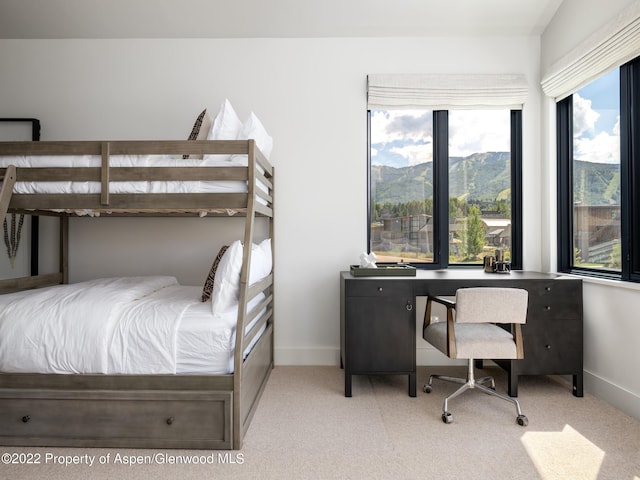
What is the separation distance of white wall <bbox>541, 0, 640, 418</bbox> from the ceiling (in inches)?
10.4

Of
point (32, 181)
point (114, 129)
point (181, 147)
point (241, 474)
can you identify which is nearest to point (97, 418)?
point (241, 474)

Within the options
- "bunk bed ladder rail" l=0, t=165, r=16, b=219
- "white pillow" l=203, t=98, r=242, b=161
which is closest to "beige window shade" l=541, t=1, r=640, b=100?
"white pillow" l=203, t=98, r=242, b=161

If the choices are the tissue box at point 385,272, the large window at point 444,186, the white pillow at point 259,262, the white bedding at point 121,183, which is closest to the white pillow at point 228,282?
the white pillow at point 259,262

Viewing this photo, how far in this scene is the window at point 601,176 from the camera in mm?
2586

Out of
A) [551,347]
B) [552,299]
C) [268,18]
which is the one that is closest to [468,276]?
[552,299]

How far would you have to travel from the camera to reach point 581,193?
310cm

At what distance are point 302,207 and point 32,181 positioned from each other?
189 centimetres

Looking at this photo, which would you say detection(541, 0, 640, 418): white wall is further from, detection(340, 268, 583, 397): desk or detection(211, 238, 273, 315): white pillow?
detection(211, 238, 273, 315): white pillow

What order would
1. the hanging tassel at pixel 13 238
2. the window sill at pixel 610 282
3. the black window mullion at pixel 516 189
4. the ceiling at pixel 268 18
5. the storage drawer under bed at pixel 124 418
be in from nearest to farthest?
1. the storage drawer under bed at pixel 124 418
2. the window sill at pixel 610 282
3. the ceiling at pixel 268 18
4. the hanging tassel at pixel 13 238
5. the black window mullion at pixel 516 189

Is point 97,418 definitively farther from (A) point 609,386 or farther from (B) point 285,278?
(A) point 609,386

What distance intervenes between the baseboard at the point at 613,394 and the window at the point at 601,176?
2.34 feet

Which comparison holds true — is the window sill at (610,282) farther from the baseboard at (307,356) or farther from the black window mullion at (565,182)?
the baseboard at (307,356)

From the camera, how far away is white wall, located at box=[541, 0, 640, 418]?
249 centimetres

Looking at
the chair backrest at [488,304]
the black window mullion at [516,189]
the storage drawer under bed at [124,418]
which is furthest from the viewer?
the black window mullion at [516,189]
